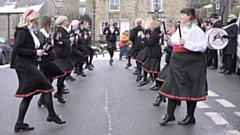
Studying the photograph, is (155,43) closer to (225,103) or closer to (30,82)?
(225,103)

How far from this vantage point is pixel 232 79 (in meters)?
13.4

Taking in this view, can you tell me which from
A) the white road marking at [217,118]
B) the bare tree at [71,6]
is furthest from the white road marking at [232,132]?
the bare tree at [71,6]

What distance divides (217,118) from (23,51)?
3.61 m

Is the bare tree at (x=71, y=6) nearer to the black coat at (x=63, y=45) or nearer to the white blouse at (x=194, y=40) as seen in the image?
the black coat at (x=63, y=45)

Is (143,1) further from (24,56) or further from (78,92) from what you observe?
(24,56)

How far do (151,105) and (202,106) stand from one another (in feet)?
3.40

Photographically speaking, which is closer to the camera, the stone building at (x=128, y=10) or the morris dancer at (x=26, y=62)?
the morris dancer at (x=26, y=62)

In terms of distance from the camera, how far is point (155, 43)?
34.2 ft

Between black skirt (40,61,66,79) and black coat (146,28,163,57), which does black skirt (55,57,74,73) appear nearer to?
black skirt (40,61,66,79)

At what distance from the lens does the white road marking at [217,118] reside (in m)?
7.48

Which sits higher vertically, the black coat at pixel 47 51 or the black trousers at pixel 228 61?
the black coat at pixel 47 51

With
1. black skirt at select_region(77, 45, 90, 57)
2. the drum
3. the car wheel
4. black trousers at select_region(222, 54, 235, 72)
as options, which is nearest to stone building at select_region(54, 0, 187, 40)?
the car wheel

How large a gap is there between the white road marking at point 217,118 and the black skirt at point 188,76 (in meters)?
0.80

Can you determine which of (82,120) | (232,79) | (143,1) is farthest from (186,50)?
(143,1)
